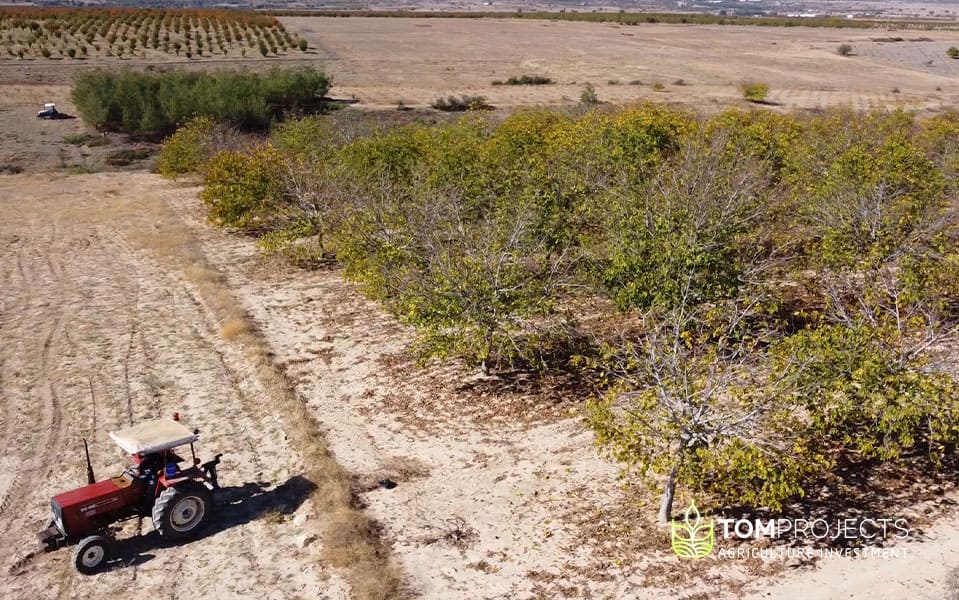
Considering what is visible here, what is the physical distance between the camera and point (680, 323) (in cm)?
1347

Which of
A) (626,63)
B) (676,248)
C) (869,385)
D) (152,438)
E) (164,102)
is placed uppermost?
(626,63)

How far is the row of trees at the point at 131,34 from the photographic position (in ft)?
259

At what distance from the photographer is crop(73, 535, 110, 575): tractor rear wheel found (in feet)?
36.8

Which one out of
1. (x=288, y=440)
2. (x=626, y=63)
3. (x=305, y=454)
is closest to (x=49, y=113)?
(x=288, y=440)

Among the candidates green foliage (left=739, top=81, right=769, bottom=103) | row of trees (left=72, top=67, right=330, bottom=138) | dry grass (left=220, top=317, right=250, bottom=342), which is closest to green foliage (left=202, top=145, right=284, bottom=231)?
dry grass (left=220, top=317, right=250, bottom=342)

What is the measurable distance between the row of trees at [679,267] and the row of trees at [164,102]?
2153 centimetres

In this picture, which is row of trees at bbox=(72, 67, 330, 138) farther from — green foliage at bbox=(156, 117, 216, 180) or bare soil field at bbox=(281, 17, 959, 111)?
bare soil field at bbox=(281, 17, 959, 111)

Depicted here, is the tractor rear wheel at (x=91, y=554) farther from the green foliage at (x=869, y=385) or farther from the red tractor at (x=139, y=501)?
the green foliage at (x=869, y=385)

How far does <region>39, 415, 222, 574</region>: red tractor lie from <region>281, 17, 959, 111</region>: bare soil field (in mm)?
54103

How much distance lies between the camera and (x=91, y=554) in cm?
1128

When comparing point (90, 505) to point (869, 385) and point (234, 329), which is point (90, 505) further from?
point (869, 385)

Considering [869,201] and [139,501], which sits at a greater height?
[869,201]

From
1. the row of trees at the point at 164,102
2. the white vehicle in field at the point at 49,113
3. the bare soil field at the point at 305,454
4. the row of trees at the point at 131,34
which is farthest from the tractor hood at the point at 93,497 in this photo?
the row of trees at the point at 131,34

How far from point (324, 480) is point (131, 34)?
302ft
